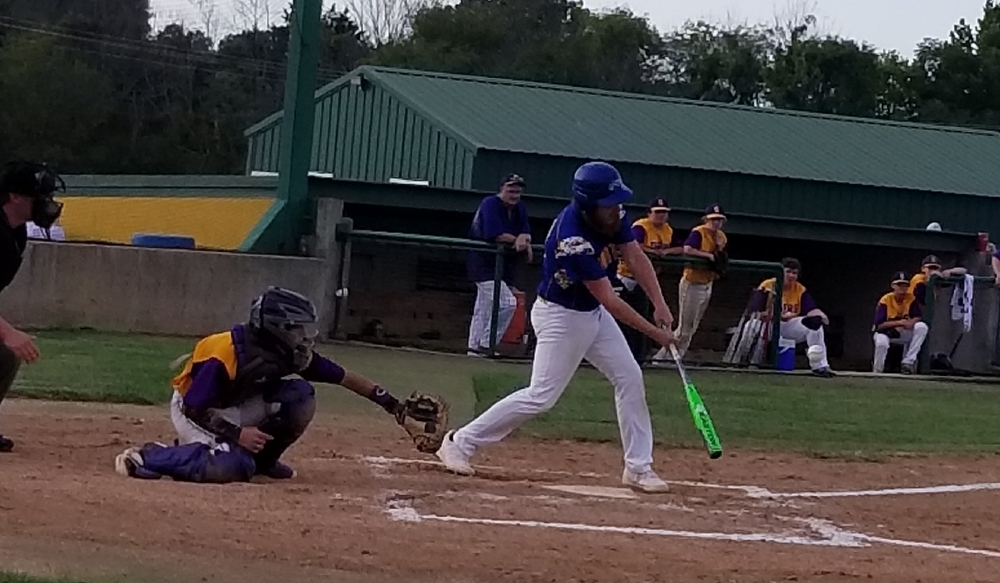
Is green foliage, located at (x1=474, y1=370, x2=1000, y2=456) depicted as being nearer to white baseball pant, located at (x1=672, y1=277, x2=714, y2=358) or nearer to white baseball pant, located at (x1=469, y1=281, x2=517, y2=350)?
white baseball pant, located at (x1=672, y1=277, x2=714, y2=358)

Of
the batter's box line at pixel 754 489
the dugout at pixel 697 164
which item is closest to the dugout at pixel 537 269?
the dugout at pixel 697 164

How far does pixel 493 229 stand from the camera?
54.8 ft

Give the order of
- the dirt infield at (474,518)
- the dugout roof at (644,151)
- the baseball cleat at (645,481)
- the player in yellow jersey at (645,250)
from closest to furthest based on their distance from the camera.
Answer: the dirt infield at (474,518)
the baseball cleat at (645,481)
the player in yellow jersey at (645,250)
the dugout roof at (644,151)

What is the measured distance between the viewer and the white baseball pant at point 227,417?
318 inches

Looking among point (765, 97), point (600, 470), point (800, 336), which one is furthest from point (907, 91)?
point (600, 470)

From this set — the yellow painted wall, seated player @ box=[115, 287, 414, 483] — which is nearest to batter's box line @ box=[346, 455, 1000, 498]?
seated player @ box=[115, 287, 414, 483]

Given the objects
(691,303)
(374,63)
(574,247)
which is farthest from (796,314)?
(374,63)

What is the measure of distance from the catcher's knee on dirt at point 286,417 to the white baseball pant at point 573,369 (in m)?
1.05

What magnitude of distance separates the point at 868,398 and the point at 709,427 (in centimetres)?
697

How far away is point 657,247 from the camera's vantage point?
677 inches

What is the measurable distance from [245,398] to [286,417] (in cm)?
22

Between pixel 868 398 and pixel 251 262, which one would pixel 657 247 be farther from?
pixel 251 262

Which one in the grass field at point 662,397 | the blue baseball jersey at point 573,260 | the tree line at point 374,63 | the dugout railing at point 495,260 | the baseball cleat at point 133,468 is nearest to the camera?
the baseball cleat at point 133,468

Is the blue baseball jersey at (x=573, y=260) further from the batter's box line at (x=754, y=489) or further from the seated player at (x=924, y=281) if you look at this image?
the seated player at (x=924, y=281)
